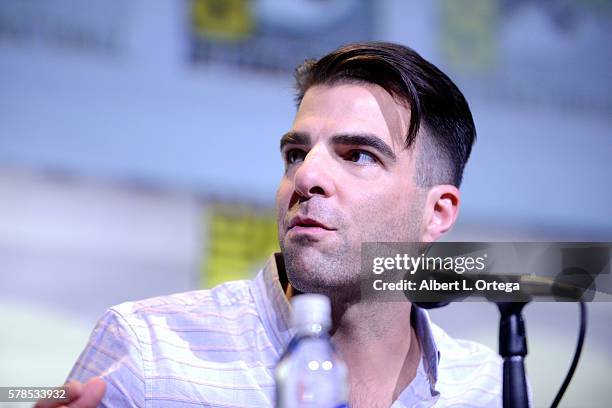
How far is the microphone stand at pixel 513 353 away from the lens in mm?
1108

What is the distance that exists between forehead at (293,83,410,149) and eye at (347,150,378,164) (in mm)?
40

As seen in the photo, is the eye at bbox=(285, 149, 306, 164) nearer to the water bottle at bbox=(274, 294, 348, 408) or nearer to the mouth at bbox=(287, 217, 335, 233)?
the mouth at bbox=(287, 217, 335, 233)

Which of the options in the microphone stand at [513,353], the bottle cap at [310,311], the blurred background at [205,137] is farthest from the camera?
the blurred background at [205,137]

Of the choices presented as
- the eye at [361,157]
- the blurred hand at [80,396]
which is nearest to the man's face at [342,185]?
the eye at [361,157]

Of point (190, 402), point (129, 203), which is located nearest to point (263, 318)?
point (190, 402)

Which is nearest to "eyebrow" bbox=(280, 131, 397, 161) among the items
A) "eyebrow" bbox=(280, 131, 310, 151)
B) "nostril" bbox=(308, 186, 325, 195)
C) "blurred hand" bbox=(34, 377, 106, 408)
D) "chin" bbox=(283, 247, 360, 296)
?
"eyebrow" bbox=(280, 131, 310, 151)

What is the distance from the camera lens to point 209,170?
8.54ft

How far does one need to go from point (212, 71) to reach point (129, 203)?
0.53 meters

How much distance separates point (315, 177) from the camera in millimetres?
1385

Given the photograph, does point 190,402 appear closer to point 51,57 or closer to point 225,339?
point 225,339

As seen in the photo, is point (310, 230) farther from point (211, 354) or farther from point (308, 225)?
point (211, 354)

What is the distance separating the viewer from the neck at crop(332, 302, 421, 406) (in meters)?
1.51

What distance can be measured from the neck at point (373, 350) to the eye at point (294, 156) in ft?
0.96

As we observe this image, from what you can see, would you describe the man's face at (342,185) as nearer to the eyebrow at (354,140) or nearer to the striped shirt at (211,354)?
the eyebrow at (354,140)
